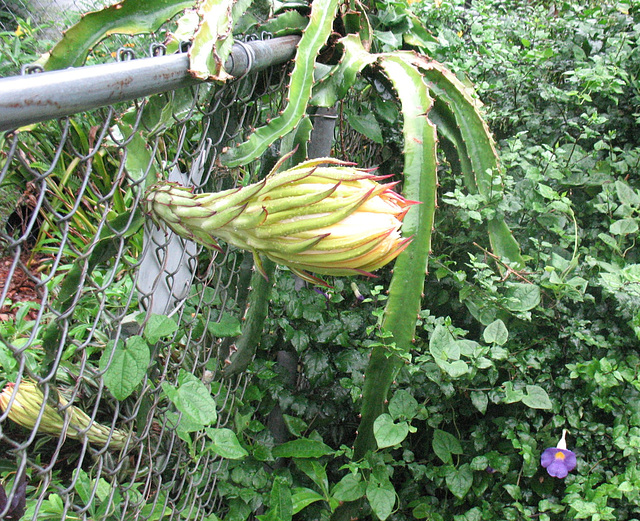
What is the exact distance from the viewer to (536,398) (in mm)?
1277

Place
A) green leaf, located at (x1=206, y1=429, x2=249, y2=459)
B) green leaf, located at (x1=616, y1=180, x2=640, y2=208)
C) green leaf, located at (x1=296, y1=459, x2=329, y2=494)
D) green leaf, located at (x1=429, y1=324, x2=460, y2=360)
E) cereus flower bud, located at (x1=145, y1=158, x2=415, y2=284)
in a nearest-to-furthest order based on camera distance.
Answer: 1. cereus flower bud, located at (x1=145, y1=158, x2=415, y2=284)
2. green leaf, located at (x1=206, y1=429, x2=249, y2=459)
3. green leaf, located at (x1=429, y1=324, x2=460, y2=360)
4. green leaf, located at (x1=296, y1=459, x2=329, y2=494)
5. green leaf, located at (x1=616, y1=180, x2=640, y2=208)

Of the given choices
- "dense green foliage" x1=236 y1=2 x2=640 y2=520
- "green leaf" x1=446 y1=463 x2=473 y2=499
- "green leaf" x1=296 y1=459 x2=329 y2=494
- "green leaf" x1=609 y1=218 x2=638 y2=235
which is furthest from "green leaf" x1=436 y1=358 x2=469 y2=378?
"green leaf" x1=609 y1=218 x2=638 y2=235

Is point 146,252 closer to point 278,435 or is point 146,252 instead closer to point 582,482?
point 278,435

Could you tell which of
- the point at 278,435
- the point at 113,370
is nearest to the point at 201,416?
the point at 113,370

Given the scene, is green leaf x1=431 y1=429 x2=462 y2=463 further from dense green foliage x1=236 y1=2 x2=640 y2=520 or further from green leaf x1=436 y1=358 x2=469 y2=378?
green leaf x1=436 y1=358 x2=469 y2=378

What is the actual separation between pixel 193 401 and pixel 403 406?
0.53 meters

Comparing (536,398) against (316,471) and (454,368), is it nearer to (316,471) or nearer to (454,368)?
(454,368)

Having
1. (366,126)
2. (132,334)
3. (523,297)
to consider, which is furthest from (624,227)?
(132,334)

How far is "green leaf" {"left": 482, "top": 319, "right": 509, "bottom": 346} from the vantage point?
4.21 feet

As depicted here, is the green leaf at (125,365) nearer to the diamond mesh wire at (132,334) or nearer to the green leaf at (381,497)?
the diamond mesh wire at (132,334)

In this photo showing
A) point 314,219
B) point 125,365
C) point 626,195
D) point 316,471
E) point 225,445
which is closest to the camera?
point 314,219

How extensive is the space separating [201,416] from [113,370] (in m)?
0.18

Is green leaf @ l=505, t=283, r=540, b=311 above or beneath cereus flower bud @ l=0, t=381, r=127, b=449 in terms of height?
beneath

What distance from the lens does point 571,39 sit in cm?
211
